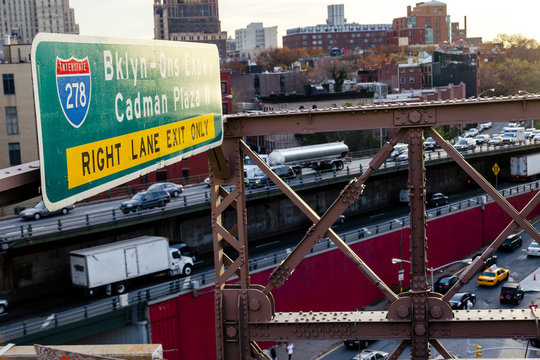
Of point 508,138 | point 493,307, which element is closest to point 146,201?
point 493,307

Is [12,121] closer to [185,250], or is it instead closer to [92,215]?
[92,215]

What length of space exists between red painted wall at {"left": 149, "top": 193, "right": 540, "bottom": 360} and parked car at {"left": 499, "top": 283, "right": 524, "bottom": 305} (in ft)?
18.8

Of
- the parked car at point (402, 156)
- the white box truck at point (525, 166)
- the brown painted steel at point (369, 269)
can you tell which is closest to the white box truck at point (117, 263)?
the brown painted steel at point (369, 269)

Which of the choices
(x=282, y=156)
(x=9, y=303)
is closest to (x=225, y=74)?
(x=282, y=156)

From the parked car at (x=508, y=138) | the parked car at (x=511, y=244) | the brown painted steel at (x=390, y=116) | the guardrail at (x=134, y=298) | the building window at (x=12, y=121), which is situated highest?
the brown painted steel at (x=390, y=116)

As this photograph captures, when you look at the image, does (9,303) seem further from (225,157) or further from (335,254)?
(225,157)

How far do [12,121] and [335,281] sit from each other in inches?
904

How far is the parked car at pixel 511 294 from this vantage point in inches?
1309

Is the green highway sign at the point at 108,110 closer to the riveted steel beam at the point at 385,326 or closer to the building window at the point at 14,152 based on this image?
the riveted steel beam at the point at 385,326

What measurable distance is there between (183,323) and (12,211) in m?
17.3

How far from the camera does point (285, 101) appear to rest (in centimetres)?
8444

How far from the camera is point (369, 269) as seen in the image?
7324 millimetres

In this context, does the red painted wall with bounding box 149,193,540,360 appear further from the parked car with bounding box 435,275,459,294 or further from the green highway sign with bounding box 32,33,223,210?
the green highway sign with bounding box 32,33,223,210

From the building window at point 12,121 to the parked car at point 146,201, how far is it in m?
12.1
